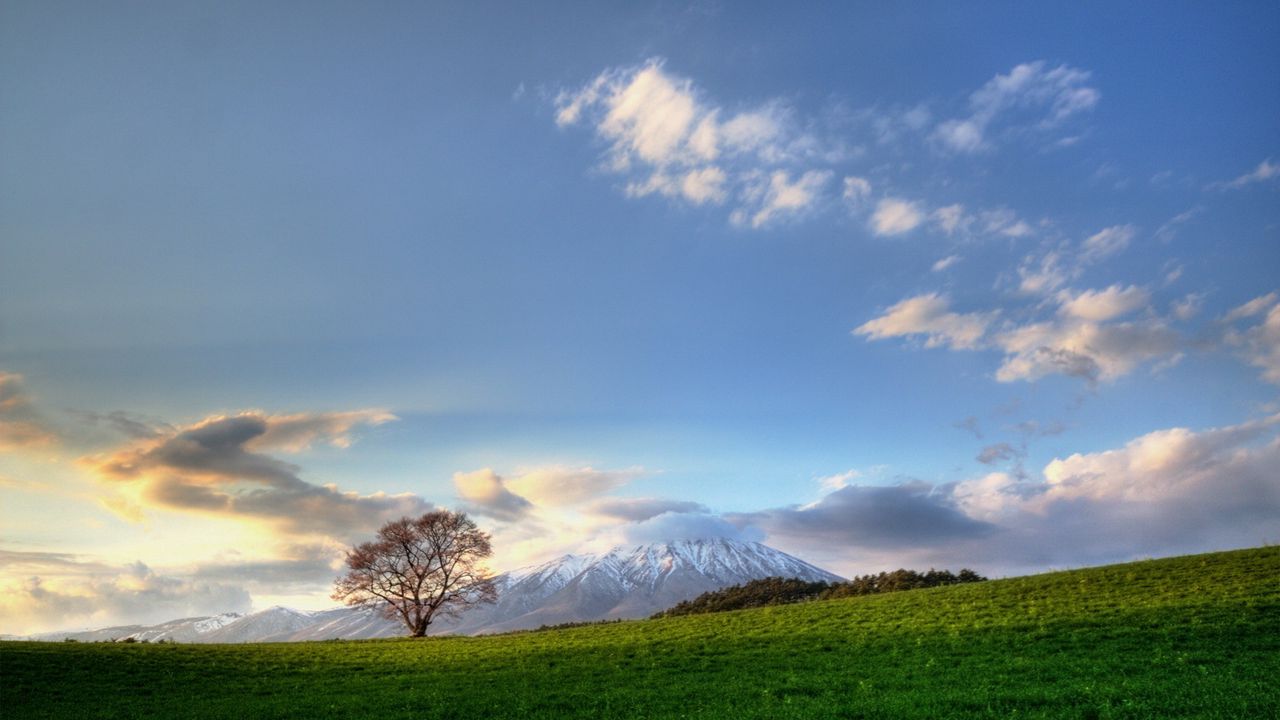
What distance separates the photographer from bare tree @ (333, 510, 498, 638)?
3209 inches

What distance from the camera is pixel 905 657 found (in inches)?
1302

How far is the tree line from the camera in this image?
75688mm

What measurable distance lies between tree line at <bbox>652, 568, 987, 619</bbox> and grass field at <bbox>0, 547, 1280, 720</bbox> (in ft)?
68.2

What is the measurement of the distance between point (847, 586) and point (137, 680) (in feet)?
231

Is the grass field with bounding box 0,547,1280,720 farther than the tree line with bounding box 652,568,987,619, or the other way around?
the tree line with bounding box 652,568,987,619

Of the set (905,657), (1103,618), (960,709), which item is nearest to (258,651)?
(905,657)

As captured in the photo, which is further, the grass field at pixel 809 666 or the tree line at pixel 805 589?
the tree line at pixel 805 589

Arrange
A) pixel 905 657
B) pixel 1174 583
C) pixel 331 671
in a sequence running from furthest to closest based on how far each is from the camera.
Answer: pixel 1174 583 < pixel 331 671 < pixel 905 657

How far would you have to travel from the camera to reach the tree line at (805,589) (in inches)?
2980

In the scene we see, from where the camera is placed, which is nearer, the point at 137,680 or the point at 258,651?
the point at 137,680

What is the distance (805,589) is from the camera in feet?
328

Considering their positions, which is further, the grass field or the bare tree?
the bare tree

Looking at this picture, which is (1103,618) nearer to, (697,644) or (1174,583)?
(1174,583)

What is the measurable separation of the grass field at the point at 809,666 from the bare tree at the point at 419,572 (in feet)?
92.9
